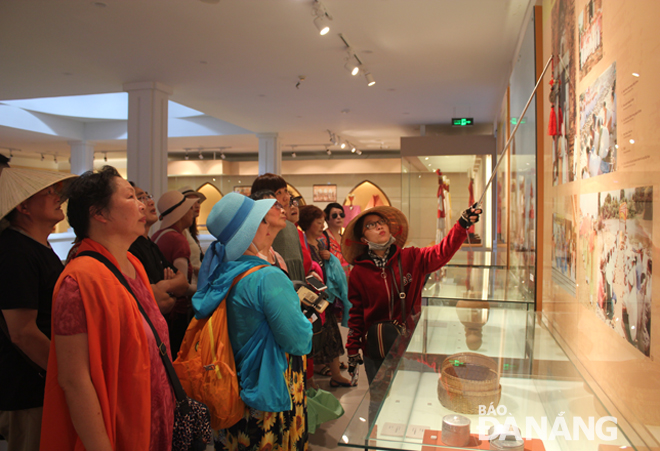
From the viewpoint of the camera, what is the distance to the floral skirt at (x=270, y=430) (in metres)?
1.77

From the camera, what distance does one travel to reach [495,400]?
4.62 ft

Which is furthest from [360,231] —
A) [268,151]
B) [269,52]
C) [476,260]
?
[268,151]

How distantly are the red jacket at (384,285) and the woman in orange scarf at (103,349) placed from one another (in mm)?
1210

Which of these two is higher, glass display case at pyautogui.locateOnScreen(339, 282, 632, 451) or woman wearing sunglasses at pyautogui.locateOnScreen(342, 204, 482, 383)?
woman wearing sunglasses at pyautogui.locateOnScreen(342, 204, 482, 383)

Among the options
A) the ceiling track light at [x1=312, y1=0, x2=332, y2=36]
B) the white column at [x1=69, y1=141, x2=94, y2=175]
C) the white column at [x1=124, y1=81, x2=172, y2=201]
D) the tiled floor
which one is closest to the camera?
the tiled floor

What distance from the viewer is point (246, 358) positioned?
5.74 ft

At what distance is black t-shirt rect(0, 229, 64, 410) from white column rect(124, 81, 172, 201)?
16.6 ft

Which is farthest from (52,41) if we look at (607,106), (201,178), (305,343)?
(201,178)

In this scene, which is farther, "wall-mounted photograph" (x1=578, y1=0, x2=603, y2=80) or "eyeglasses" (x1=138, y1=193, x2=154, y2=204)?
"eyeglasses" (x1=138, y1=193, x2=154, y2=204)

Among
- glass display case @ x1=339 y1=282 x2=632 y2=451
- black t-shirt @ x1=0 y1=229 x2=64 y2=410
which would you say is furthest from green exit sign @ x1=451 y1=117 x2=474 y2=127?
black t-shirt @ x1=0 y1=229 x2=64 y2=410

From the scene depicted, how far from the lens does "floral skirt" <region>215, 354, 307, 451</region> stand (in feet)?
5.81

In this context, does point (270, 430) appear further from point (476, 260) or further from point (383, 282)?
point (476, 260)

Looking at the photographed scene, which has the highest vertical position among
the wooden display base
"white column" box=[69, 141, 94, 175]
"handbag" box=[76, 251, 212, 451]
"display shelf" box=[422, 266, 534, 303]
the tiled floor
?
"white column" box=[69, 141, 94, 175]

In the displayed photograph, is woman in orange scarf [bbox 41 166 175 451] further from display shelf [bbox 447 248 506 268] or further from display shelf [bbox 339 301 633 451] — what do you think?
display shelf [bbox 447 248 506 268]
